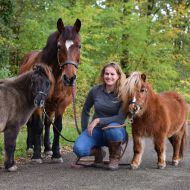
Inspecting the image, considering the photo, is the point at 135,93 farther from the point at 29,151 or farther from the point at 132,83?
the point at 29,151

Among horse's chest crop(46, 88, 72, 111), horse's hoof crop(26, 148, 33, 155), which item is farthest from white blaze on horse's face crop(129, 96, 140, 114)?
horse's hoof crop(26, 148, 33, 155)

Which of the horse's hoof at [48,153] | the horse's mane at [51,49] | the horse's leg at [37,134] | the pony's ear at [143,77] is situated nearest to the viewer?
the pony's ear at [143,77]

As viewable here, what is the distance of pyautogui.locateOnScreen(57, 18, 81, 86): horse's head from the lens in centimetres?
658

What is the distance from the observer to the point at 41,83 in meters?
6.43

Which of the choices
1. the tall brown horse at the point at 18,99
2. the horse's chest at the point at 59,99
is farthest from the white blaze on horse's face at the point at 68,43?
the horse's chest at the point at 59,99

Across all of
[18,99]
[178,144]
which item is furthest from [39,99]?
[178,144]

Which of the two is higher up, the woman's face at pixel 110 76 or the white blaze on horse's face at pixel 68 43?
the white blaze on horse's face at pixel 68 43

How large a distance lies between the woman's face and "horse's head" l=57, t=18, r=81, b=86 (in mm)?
504

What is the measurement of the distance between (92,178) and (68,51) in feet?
6.73

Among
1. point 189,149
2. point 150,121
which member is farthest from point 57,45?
point 189,149

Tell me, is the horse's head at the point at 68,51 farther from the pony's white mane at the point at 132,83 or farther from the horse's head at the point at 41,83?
the pony's white mane at the point at 132,83

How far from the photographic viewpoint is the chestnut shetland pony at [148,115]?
21.2ft

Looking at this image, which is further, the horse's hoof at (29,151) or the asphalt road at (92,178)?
the horse's hoof at (29,151)

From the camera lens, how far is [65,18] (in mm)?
15367
